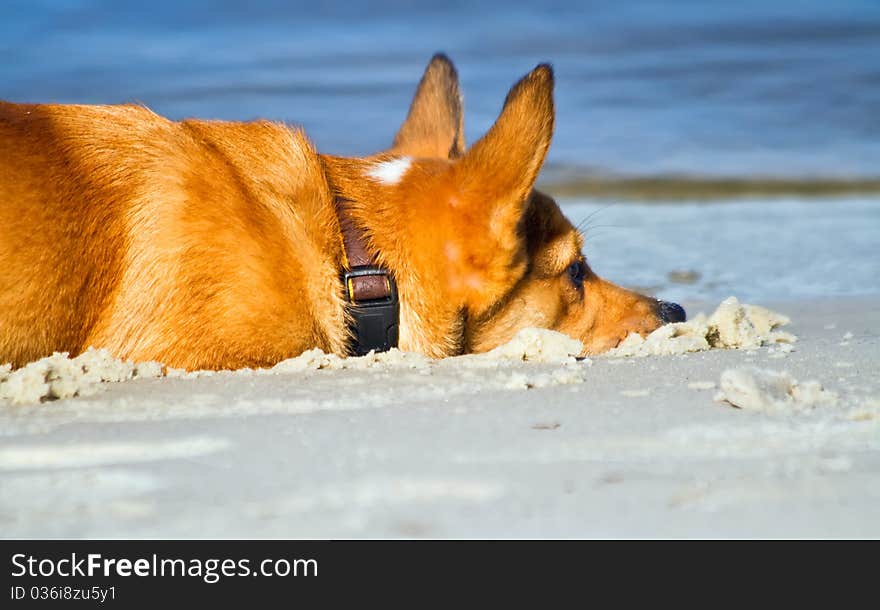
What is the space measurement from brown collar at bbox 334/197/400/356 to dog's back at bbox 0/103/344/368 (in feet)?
0.18

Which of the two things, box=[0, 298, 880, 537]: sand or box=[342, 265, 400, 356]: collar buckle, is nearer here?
box=[0, 298, 880, 537]: sand

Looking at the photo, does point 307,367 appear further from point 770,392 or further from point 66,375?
point 770,392

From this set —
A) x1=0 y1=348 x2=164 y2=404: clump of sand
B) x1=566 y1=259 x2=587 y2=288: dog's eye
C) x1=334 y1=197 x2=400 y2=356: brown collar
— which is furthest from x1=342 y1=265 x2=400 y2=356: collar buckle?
x1=566 y1=259 x2=587 y2=288: dog's eye

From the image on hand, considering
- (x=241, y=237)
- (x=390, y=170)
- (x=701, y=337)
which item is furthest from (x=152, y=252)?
(x=701, y=337)

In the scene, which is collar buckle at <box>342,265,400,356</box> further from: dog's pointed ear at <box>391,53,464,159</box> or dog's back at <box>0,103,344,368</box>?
dog's pointed ear at <box>391,53,464,159</box>

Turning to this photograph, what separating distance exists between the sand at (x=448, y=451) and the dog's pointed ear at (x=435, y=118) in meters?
1.38

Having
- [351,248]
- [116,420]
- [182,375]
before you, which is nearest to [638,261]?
[351,248]

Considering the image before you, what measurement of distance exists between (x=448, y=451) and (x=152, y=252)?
1.63m

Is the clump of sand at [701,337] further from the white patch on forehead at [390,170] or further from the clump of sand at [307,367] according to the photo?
the white patch on forehead at [390,170]

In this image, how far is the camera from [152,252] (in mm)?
3713

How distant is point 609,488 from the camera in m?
2.27

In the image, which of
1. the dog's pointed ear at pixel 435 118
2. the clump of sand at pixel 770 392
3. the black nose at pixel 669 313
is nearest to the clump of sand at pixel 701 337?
the black nose at pixel 669 313

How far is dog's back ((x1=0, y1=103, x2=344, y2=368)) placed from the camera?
358 centimetres
